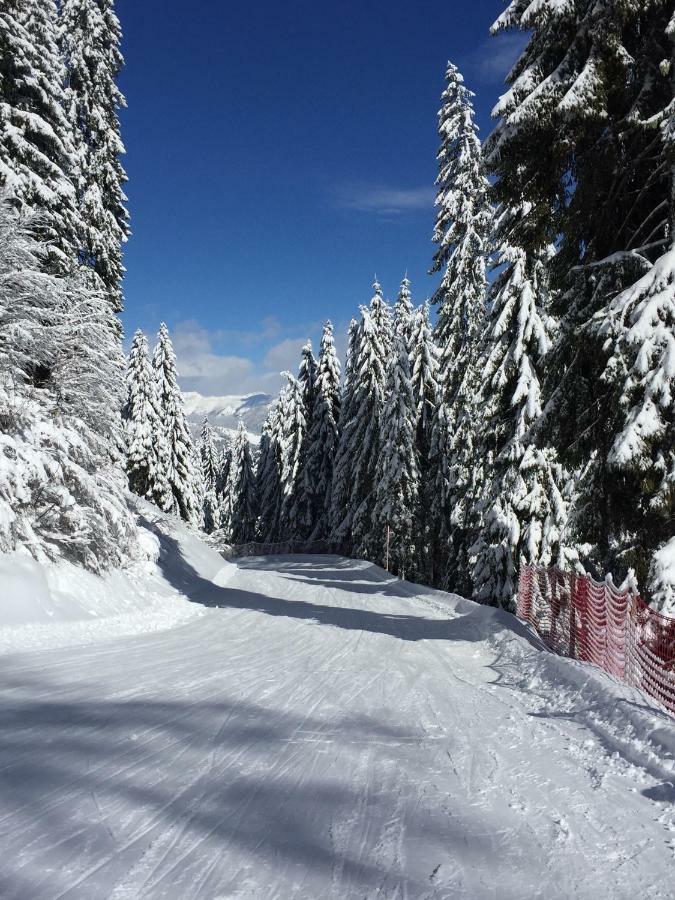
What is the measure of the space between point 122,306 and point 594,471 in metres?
18.7

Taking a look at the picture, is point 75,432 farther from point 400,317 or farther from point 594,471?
point 400,317

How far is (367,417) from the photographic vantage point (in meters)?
39.0

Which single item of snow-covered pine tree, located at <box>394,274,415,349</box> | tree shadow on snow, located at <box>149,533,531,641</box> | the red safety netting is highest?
snow-covered pine tree, located at <box>394,274,415,349</box>

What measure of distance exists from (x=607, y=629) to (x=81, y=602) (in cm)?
895

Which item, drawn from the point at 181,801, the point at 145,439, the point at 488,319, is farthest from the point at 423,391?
the point at 181,801

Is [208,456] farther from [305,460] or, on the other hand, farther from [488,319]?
[488,319]

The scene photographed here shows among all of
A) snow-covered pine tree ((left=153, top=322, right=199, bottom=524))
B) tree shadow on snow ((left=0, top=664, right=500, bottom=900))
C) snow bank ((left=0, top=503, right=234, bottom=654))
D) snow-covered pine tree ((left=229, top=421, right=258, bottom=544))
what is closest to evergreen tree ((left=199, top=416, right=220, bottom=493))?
snow-covered pine tree ((left=229, top=421, right=258, bottom=544))

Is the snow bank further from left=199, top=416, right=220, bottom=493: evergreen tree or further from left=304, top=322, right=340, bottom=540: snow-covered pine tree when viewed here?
left=199, top=416, right=220, bottom=493: evergreen tree

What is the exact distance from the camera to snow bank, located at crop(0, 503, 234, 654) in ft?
31.8

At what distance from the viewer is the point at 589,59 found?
29.0 ft

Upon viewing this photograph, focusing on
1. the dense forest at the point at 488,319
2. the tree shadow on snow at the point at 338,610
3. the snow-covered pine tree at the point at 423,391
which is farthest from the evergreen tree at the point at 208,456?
the tree shadow on snow at the point at 338,610

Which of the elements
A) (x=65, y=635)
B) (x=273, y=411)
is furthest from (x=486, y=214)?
(x=273, y=411)

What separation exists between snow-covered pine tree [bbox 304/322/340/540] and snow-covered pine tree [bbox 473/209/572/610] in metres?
29.1

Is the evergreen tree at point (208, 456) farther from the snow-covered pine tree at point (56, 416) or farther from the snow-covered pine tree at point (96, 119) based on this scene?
the snow-covered pine tree at point (56, 416)
